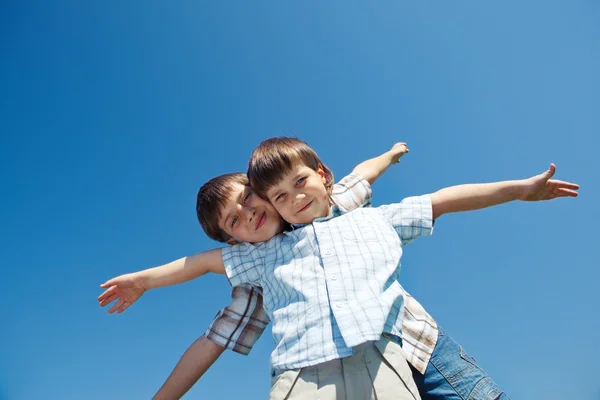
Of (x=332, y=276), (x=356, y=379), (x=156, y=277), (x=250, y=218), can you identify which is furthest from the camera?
(x=156, y=277)

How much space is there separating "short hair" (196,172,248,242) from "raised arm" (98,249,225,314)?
246 mm

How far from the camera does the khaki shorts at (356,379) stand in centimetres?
226

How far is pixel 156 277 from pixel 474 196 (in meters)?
2.34

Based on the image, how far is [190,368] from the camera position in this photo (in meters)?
3.15

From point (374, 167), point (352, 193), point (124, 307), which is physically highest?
point (374, 167)

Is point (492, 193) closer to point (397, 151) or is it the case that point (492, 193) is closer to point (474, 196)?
point (474, 196)

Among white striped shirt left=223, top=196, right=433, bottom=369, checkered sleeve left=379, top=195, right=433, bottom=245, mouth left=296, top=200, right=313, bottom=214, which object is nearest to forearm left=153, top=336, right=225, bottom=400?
white striped shirt left=223, top=196, right=433, bottom=369

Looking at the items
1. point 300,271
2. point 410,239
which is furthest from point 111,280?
point 410,239

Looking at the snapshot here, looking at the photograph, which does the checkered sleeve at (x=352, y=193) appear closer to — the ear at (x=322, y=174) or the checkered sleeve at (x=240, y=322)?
the ear at (x=322, y=174)

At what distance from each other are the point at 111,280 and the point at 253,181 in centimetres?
132

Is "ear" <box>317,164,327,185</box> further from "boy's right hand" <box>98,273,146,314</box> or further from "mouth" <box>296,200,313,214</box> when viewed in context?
"boy's right hand" <box>98,273,146,314</box>

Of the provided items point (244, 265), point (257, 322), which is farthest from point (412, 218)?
point (257, 322)

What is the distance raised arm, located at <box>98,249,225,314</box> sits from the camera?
3145 mm

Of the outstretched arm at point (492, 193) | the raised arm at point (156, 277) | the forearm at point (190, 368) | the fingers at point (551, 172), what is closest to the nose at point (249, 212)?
the raised arm at point (156, 277)
